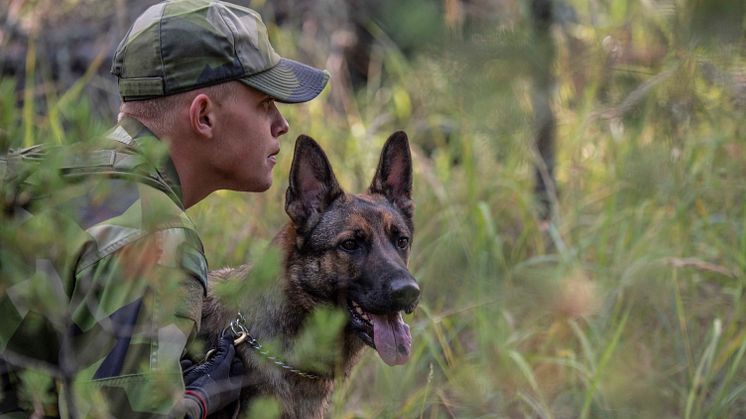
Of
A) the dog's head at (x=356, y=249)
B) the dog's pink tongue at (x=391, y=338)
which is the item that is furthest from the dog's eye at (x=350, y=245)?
the dog's pink tongue at (x=391, y=338)

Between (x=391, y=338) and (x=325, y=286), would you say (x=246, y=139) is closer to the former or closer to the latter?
(x=325, y=286)

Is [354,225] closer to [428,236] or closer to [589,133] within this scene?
[428,236]

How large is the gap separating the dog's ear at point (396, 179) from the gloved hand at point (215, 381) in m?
0.89

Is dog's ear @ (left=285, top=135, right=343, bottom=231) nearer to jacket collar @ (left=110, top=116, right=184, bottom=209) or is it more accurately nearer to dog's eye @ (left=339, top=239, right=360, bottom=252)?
dog's eye @ (left=339, top=239, right=360, bottom=252)

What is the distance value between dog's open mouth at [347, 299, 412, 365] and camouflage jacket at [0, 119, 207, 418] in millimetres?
967

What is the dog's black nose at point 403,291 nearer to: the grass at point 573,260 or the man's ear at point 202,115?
the grass at point 573,260

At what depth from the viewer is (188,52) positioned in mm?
2420

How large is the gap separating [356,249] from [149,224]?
176 cm

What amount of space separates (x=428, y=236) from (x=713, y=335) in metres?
1.56

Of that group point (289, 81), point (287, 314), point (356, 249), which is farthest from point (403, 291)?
point (289, 81)

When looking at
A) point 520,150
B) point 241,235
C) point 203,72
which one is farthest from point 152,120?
point 520,150

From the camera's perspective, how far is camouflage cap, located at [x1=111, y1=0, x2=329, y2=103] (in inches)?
95.4

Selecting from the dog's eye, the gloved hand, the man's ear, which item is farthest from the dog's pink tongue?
the man's ear

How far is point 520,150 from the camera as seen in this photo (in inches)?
185
